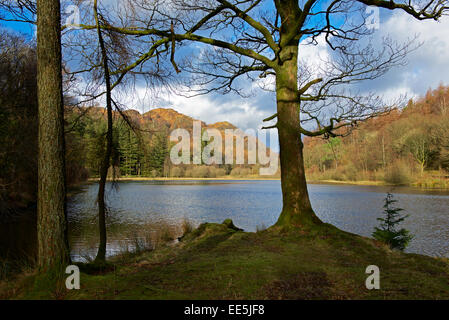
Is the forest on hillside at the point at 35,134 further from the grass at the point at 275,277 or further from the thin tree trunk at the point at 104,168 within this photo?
the grass at the point at 275,277

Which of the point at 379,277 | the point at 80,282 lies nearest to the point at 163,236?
the point at 80,282

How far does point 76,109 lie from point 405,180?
40.2 m

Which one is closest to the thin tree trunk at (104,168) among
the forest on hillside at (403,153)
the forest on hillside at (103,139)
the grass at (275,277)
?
the forest on hillside at (103,139)

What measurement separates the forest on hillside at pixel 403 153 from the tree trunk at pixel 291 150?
25625mm

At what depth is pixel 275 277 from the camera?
3.42 meters

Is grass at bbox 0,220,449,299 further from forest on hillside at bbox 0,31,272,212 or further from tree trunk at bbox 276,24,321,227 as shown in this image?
forest on hillside at bbox 0,31,272,212

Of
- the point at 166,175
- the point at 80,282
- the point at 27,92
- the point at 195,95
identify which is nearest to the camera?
the point at 80,282

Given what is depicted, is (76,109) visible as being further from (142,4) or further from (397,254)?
(397,254)

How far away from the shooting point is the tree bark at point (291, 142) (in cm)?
609

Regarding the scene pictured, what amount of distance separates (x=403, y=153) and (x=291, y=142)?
43052 millimetres

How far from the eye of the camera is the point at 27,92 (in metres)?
13.2

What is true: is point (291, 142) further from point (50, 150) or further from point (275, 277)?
point (50, 150)

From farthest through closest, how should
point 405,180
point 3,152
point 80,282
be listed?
point 405,180
point 3,152
point 80,282

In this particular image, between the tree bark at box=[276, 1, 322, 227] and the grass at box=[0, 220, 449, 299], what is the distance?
88 centimetres
